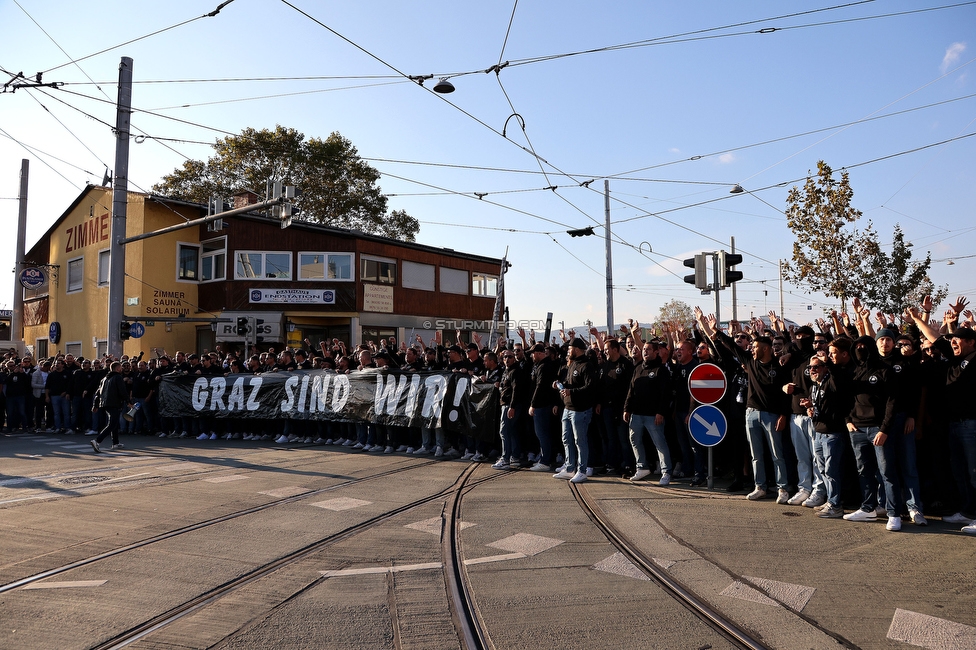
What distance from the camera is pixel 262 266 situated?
32969mm

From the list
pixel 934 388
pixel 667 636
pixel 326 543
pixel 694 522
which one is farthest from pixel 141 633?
pixel 934 388

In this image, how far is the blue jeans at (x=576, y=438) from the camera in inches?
405

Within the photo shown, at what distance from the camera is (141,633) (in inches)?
174

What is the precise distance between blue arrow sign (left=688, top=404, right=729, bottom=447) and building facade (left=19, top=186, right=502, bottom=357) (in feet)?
80.1

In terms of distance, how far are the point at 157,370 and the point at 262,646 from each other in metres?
15.6

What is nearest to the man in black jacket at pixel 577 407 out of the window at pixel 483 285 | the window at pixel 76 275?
the window at pixel 483 285

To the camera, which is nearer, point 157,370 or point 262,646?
point 262,646

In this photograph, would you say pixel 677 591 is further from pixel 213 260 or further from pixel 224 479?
pixel 213 260

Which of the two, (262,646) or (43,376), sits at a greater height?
(43,376)

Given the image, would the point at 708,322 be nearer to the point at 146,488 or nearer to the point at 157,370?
the point at 146,488

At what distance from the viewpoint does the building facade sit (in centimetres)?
3231

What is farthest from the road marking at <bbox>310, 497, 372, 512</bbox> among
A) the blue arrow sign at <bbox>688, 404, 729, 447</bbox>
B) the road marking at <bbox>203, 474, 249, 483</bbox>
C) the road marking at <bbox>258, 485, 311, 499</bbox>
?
the blue arrow sign at <bbox>688, 404, 729, 447</bbox>

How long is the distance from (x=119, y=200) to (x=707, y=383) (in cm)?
1927

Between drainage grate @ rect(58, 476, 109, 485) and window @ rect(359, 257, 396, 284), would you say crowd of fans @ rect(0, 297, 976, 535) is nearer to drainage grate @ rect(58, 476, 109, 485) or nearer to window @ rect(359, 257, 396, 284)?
drainage grate @ rect(58, 476, 109, 485)
